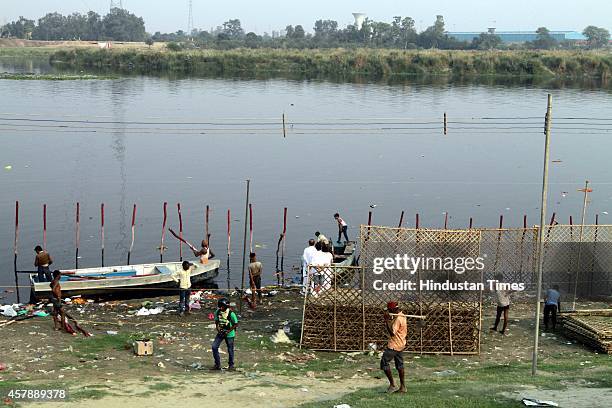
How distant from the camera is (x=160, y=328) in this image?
809 inches

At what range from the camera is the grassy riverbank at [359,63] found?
115 meters

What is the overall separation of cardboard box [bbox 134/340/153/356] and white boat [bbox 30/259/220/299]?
29.4 ft

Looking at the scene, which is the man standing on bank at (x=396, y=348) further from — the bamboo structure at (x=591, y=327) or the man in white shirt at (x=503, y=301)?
the bamboo structure at (x=591, y=327)

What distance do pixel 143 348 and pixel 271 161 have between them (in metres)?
36.6

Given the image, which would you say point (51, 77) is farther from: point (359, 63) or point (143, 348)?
point (143, 348)

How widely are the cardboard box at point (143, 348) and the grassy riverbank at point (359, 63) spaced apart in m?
97.3

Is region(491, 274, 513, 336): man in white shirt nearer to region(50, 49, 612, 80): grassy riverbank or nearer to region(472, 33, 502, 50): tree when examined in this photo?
region(50, 49, 612, 80): grassy riverbank

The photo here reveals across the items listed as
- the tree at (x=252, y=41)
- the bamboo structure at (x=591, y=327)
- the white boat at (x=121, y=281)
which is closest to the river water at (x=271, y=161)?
the white boat at (x=121, y=281)

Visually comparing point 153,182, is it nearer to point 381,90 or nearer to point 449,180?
point 449,180

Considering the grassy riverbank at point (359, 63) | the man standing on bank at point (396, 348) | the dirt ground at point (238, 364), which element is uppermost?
the grassy riverbank at point (359, 63)

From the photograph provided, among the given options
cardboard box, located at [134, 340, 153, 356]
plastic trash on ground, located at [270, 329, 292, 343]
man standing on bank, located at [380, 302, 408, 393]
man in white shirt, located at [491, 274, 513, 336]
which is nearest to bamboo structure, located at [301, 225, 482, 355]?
plastic trash on ground, located at [270, 329, 292, 343]

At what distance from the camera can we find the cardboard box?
57.3ft

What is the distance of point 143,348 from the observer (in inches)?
688

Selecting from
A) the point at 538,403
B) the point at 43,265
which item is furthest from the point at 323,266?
the point at 43,265
